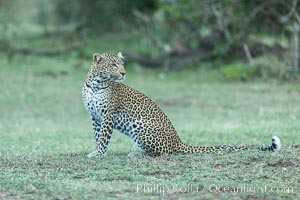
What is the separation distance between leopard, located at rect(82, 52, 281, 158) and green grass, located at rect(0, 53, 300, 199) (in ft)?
0.94

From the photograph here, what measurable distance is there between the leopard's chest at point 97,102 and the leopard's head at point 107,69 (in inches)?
7.2

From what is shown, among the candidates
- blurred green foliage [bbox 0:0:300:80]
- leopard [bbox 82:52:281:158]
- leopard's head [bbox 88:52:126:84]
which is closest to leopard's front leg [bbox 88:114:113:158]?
leopard [bbox 82:52:281:158]

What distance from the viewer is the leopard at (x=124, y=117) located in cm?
986

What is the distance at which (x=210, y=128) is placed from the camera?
1445cm

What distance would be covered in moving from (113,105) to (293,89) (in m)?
9.34

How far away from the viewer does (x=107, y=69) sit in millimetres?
10234

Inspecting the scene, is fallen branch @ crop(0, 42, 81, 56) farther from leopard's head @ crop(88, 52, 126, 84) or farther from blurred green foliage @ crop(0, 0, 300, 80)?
leopard's head @ crop(88, 52, 126, 84)

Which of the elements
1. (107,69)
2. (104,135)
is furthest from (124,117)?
(107,69)

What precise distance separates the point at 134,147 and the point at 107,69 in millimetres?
2238

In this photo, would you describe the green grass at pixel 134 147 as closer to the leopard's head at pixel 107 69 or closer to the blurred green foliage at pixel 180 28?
the leopard's head at pixel 107 69

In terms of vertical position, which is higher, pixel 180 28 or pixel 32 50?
pixel 180 28

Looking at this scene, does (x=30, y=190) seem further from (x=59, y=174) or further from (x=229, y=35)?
(x=229, y=35)

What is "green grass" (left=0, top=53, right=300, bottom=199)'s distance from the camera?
804 centimetres

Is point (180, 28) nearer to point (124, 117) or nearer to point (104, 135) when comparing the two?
point (124, 117)
